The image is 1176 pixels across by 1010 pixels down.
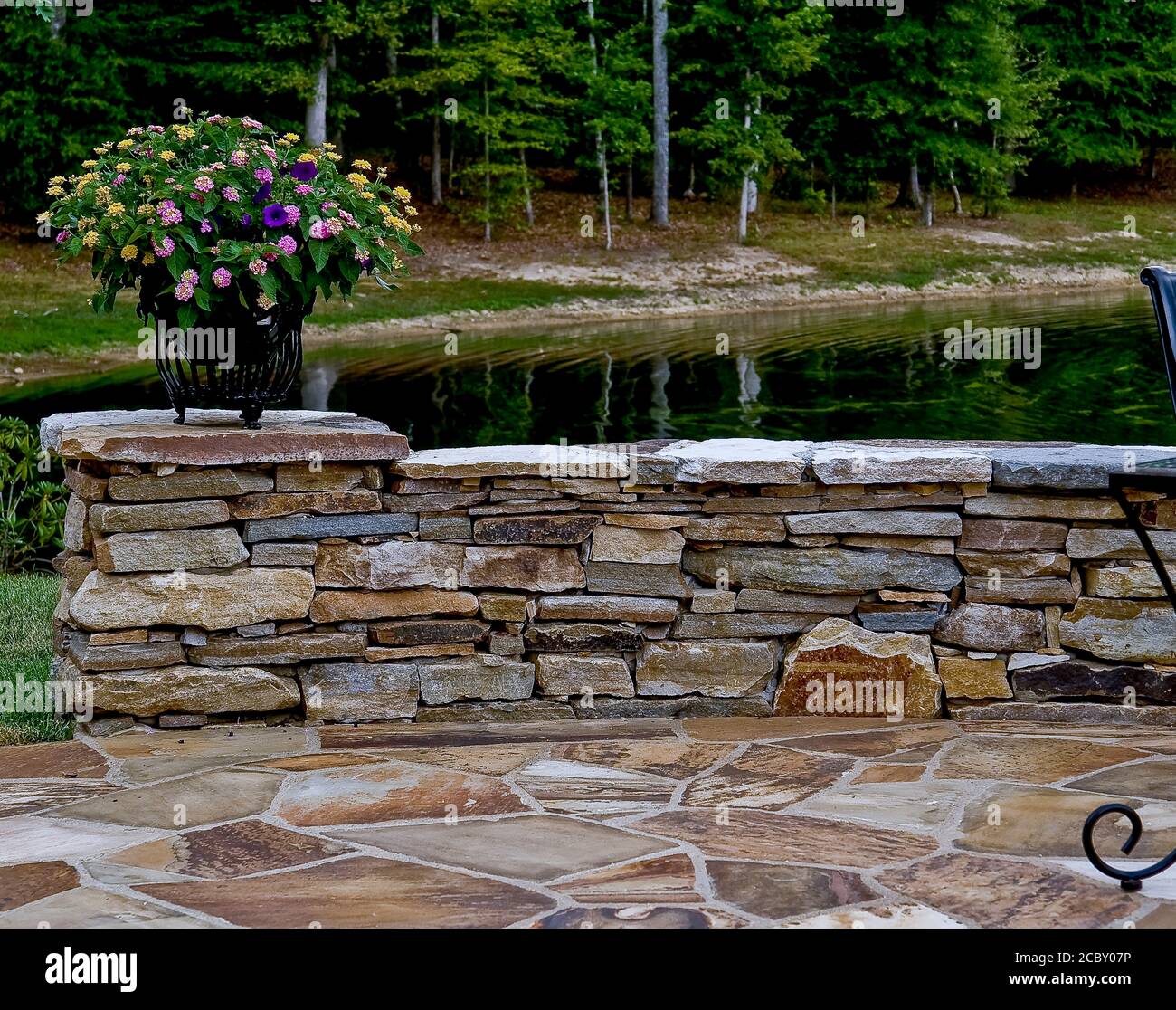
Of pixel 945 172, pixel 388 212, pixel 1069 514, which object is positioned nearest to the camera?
pixel 1069 514

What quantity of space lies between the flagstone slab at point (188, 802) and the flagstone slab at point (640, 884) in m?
0.91

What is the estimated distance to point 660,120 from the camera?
26.3 m

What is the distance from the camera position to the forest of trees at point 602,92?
2314 cm

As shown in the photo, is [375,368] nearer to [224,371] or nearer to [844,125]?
[224,371]

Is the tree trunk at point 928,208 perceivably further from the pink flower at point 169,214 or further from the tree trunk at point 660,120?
the pink flower at point 169,214

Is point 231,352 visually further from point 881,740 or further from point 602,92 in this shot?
point 602,92

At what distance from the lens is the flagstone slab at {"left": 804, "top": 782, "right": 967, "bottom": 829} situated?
10.0 ft

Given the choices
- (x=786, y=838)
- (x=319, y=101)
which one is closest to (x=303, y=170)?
(x=786, y=838)

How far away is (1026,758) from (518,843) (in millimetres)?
1406

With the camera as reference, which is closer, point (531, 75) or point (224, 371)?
point (224, 371)

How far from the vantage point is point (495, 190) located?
25.1 meters

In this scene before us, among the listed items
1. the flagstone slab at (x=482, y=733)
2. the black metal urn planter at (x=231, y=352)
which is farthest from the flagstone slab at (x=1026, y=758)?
the black metal urn planter at (x=231, y=352)
